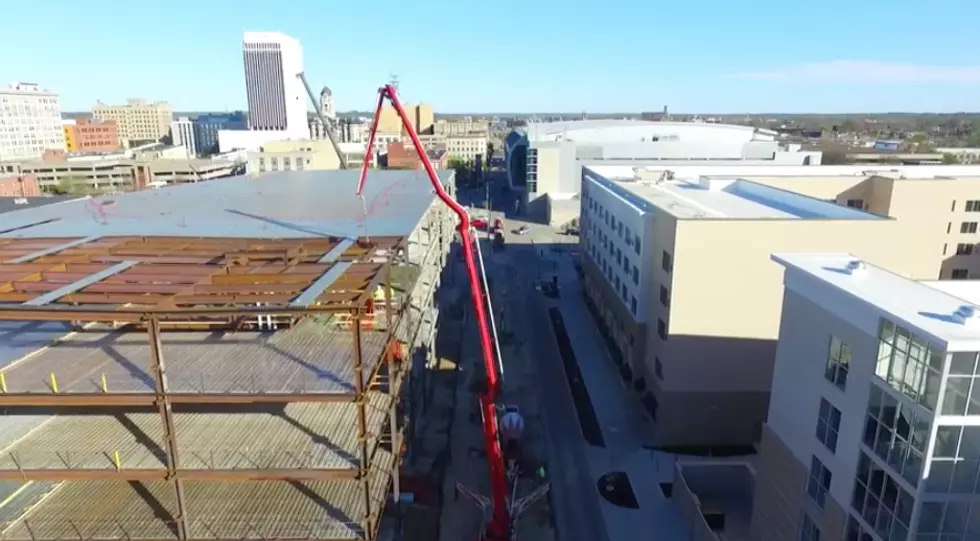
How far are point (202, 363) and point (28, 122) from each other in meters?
179

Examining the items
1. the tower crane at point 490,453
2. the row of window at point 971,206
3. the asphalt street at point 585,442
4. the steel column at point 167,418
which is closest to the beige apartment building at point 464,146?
the asphalt street at point 585,442

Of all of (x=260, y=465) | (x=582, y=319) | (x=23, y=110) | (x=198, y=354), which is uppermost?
(x=23, y=110)

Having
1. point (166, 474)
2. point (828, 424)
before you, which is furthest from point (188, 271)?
point (828, 424)

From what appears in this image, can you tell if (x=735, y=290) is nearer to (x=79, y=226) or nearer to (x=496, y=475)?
(x=496, y=475)

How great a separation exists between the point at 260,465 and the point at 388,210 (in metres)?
18.1

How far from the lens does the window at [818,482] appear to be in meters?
14.9

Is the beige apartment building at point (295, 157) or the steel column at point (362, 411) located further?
the beige apartment building at point (295, 157)

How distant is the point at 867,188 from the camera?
39562 millimetres

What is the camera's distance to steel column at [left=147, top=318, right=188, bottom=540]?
10555mm

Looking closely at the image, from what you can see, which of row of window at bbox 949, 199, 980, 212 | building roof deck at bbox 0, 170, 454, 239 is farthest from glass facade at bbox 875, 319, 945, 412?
row of window at bbox 949, 199, 980, 212

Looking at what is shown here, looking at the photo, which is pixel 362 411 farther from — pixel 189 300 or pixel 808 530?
pixel 808 530

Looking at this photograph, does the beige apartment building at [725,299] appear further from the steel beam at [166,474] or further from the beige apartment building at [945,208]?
the steel beam at [166,474]

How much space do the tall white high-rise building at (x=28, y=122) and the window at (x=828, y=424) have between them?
535 feet

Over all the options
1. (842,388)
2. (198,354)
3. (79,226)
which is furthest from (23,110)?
(842,388)
